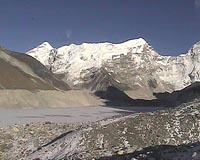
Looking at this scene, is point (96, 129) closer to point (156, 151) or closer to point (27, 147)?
point (27, 147)

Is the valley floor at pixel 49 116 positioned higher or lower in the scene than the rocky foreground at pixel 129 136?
lower

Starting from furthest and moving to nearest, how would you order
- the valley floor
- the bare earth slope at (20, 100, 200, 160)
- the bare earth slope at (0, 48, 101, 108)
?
the bare earth slope at (0, 48, 101, 108)
the valley floor
the bare earth slope at (20, 100, 200, 160)

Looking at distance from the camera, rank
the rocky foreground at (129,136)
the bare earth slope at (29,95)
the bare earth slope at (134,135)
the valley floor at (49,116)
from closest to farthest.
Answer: the rocky foreground at (129,136), the bare earth slope at (134,135), the valley floor at (49,116), the bare earth slope at (29,95)

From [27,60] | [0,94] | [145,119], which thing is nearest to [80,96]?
[0,94]

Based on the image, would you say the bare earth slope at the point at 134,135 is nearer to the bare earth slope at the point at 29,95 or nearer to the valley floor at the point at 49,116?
the valley floor at the point at 49,116

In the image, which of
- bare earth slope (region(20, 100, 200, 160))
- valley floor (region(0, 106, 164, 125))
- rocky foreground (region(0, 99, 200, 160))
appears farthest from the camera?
valley floor (region(0, 106, 164, 125))

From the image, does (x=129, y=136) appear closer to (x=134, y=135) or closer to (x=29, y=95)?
(x=134, y=135)

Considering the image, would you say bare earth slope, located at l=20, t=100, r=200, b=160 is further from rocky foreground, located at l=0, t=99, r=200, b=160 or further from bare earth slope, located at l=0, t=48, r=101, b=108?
bare earth slope, located at l=0, t=48, r=101, b=108

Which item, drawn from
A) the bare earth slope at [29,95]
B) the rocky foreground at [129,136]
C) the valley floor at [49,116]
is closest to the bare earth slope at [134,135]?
the rocky foreground at [129,136]

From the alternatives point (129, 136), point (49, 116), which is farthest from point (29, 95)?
point (129, 136)

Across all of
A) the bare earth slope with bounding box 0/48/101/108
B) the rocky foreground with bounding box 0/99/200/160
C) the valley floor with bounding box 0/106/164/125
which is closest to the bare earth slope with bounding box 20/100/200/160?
the rocky foreground with bounding box 0/99/200/160

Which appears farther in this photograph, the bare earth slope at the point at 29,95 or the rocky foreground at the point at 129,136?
the bare earth slope at the point at 29,95

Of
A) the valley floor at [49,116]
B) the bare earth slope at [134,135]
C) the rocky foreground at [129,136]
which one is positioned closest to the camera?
the rocky foreground at [129,136]

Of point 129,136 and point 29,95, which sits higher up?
point 129,136
